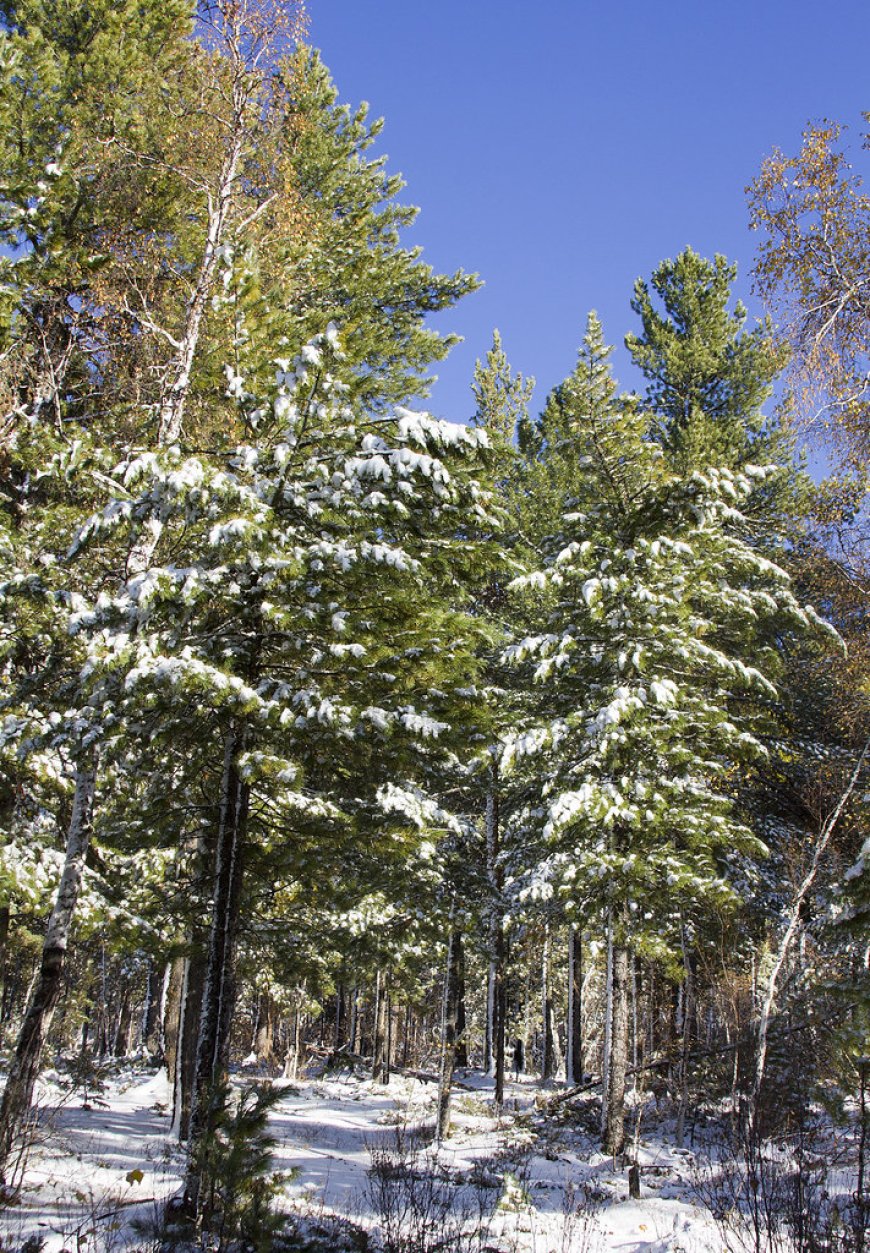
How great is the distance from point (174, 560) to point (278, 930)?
14.6 ft

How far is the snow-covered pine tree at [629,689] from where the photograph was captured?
1008cm

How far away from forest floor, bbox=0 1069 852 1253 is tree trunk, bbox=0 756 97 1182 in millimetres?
605

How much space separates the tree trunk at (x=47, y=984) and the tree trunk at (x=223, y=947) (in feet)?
4.44

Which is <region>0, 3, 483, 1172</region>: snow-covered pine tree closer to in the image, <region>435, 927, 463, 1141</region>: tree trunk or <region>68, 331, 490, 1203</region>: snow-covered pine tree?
<region>68, 331, 490, 1203</region>: snow-covered pine tree

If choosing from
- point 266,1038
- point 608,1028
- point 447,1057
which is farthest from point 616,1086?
point 266,1038

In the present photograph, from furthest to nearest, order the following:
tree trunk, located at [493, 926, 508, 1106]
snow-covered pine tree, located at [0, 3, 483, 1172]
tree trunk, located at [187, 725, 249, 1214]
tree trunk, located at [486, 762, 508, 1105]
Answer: tree trunk, located at [493, 926, 508, 1106] → tree trunk, located at [486, 762, 508, 1105] → snow-covered pine tree, located at [0, 3, 483, 1172] → tree trunk, located at [187, 725, 249, 1214]

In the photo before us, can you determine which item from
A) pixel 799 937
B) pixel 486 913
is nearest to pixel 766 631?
pixel 799 937

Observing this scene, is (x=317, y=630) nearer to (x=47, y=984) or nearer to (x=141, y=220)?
(x=47, y=984)

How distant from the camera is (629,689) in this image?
10.3m

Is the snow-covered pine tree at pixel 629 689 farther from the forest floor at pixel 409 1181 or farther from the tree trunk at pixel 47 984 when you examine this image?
the tree trunk at pixel 47 984

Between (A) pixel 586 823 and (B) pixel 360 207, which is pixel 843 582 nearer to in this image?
(A) pixel 586 823

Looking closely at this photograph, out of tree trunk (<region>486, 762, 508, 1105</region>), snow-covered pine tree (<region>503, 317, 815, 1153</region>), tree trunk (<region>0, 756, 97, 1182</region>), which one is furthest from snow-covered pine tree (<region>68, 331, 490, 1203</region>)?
tree trunk (<region>486, 762, 508, 1105</region>)

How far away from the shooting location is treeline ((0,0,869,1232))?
686cm

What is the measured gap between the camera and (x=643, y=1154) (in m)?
10.5
